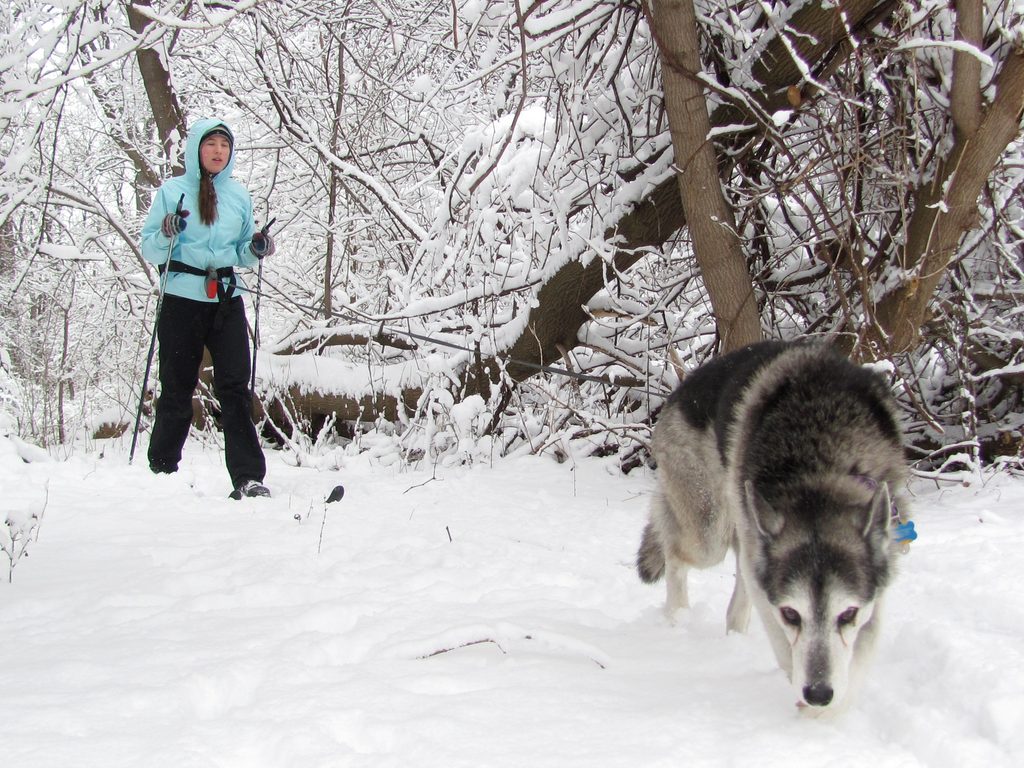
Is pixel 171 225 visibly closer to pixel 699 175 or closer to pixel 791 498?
pixel 699 175

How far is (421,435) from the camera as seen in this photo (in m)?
7.30

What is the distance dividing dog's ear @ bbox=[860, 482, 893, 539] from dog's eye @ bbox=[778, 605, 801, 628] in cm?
30

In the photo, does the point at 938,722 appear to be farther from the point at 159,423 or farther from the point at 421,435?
the point at 421,435

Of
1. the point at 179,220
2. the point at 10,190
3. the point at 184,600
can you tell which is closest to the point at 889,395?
the point at 184,600

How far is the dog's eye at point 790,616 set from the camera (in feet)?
7.29

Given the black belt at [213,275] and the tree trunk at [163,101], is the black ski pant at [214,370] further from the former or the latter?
the tree trunk at [163,101]

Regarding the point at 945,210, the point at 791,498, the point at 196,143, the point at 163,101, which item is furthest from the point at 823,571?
the point at 163,101

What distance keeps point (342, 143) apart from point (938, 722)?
7514 millimetres

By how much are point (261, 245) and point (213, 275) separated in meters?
0.40

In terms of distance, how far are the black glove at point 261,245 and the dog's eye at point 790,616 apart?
4.30 m

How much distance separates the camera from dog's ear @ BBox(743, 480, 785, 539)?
235 centimetres

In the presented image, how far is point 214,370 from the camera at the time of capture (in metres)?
5.46

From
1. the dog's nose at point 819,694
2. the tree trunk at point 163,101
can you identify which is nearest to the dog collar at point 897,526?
the dog's nose at point 819,694

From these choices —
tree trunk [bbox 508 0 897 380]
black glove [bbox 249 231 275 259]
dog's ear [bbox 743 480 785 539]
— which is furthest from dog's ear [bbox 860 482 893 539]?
black glove [bbox 249 231 275 259]
